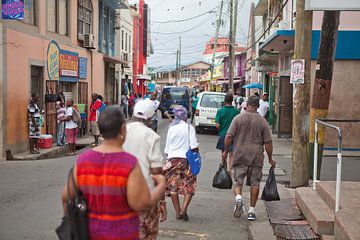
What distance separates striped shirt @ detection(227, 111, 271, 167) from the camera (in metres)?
6.92

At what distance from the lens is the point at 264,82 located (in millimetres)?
30125

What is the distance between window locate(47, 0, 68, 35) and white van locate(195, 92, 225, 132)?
6.13 m

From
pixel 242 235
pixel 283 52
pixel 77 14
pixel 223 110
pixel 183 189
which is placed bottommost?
pixel 242 235

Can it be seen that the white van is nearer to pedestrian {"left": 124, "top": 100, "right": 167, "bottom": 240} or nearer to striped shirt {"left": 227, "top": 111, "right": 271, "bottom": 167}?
striped shirt {"left": 227, "top": 111, "right": 271, "bottom": 167}

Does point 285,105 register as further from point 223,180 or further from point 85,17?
point 223,180

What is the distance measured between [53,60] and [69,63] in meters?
1.90

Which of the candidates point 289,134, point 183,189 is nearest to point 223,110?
point 183,189

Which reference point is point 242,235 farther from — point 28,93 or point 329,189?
point 28,93

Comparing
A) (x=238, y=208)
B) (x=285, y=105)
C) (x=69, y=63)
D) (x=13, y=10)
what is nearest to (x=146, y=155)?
(x=238, y=208)

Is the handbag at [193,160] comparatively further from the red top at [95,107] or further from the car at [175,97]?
the car at [175,97]

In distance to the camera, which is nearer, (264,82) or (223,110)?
(223,110)

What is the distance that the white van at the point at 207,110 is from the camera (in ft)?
65.9

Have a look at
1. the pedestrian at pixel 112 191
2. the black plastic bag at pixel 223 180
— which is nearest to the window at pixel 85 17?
the black plastic bag at pixel 223 180

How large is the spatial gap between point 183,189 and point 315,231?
187 cm
